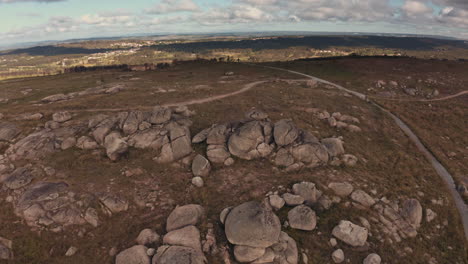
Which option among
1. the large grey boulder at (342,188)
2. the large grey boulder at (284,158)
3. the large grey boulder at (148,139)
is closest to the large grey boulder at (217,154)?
the large grey boulder at (148,139)

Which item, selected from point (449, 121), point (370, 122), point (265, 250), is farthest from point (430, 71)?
point (265, 250)

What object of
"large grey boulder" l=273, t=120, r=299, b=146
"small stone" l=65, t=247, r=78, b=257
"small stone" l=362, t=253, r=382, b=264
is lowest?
"small stone" l=362, t=253, r=382, b=264

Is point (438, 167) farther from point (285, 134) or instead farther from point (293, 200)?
point (293, 200)

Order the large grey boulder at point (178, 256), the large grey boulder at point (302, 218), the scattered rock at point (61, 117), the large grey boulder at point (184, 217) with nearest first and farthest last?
the large grey boulder at point (178, 256) < the large grey boulder at point (184, 217) < the large grey boulder at point (302, 218) < the scattered rock at point (61, 117)

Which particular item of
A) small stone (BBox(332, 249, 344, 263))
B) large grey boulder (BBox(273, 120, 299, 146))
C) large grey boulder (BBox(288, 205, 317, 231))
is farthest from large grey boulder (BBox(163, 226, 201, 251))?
large grey boulder (BBox(273, 120, 299, 146))

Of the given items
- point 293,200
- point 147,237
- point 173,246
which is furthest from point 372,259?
point 147,237

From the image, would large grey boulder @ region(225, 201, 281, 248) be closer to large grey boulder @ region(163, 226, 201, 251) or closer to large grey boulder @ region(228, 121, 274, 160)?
large grey boulder @ region(163, 226, 201, 251)

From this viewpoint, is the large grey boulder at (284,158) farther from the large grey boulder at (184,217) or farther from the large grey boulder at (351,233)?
the large grey boulder at (184,217)
